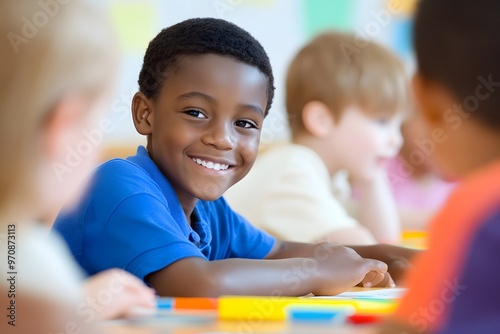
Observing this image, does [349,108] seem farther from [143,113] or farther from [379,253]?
[143,113]

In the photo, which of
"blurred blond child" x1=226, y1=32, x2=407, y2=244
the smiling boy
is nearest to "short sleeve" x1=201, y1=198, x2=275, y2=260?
the smiling boy

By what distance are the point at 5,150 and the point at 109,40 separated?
95 mm

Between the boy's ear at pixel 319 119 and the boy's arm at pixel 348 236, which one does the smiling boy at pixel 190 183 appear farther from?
the boy's ear at pixel 319 119

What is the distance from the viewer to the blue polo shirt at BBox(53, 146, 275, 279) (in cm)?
81

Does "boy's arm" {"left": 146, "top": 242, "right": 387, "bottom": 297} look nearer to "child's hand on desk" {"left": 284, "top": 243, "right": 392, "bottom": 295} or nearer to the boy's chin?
"child's hand on desk" {"left": 284, "top": 243, "right": 392, "bottom": 295}

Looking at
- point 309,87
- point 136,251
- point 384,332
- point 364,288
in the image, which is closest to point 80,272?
point 136,251

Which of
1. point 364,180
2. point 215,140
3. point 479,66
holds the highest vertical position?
point 479,66

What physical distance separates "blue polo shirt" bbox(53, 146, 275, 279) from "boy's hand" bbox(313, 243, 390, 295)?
5.4 inches

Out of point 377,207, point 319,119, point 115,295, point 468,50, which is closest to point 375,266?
point 115,295

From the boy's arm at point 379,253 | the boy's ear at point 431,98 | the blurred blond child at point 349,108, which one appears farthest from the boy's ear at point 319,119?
the boy's ear at point 431,98

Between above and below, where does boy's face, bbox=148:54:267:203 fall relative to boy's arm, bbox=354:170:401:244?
above

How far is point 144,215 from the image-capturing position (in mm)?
831

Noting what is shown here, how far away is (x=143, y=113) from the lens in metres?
1.01

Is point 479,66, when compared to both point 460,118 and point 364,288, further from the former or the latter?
point 364,288
